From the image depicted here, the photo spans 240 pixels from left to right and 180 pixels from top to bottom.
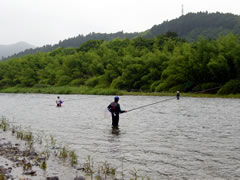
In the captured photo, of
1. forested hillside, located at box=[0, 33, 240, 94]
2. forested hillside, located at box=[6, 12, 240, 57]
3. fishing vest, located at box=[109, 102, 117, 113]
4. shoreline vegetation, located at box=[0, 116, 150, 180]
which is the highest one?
forested hillside, located at box=[6, 12, 240, 57]

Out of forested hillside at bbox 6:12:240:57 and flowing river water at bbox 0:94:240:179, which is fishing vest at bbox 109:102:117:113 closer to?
flowing river water at bbox 0:94:240:179

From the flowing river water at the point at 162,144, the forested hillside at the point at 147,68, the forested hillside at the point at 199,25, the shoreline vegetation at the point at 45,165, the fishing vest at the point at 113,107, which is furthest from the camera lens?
the forested hillside at the point at 199,25

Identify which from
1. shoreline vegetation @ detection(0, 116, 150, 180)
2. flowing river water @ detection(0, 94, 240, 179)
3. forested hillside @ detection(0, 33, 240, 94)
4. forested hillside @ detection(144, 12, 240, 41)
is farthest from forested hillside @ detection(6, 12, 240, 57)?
shoreline vegetation @ detection(0, 116, 150, 180)

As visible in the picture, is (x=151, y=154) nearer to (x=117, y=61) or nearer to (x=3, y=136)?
(x=3, y=136)

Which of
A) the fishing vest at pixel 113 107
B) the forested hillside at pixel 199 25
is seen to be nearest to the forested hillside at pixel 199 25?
the forested hillside at pixel 199 25

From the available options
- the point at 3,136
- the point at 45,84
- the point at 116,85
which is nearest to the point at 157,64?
the point at 116,85

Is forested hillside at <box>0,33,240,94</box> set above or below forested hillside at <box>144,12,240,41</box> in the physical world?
below

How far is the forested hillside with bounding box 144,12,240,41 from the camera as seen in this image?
517 feet

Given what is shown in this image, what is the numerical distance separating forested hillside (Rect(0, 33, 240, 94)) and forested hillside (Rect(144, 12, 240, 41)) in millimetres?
70753

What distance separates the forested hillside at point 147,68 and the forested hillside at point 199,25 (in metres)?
70.8

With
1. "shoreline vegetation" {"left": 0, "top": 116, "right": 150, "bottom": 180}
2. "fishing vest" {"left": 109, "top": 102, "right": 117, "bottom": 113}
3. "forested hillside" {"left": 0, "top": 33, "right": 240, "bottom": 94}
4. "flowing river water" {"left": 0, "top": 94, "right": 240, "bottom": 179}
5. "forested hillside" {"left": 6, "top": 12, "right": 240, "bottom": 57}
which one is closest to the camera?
"shoreline vegetation" {"left": 0, "top": 116, "right": 150, "bottom": 180}

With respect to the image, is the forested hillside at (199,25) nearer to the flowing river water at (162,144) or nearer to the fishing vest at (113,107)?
the flowing river water at (162,144)

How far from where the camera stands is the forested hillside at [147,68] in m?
46.4

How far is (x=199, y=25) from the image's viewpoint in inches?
6801
